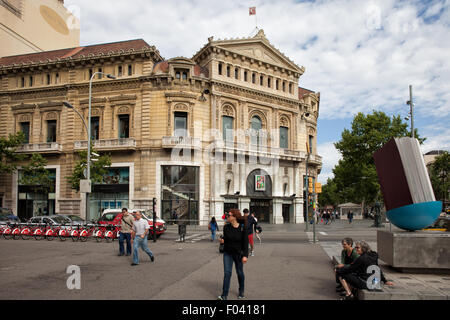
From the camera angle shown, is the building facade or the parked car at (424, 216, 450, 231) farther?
the building facade

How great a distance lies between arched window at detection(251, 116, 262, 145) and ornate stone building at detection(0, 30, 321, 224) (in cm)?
11

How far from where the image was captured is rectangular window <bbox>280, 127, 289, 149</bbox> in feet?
136

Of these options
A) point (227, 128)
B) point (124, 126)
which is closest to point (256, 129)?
point (227, 128)

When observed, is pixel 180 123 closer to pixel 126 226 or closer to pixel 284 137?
pixel 284 137

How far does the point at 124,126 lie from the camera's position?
35719mm

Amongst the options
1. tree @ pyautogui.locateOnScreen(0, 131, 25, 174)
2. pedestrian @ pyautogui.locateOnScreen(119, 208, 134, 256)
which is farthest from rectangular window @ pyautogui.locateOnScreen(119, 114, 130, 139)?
pedestrian @ pyautogui.locateOnScreen(119, 208, 134, 256)

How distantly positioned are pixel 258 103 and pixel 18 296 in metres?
34.2

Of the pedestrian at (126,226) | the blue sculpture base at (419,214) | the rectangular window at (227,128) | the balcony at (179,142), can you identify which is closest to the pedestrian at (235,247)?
the blue sculpture base at (419,214)

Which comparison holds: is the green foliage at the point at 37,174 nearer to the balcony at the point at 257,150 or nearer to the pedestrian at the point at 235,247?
the balcony at the point at 257,150

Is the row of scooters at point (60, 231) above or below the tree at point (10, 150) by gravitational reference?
below

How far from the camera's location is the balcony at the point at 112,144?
3397 centimetres

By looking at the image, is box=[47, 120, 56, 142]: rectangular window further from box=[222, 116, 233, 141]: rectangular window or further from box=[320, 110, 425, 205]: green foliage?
box=[320, 110, 425, 205]: green foliage

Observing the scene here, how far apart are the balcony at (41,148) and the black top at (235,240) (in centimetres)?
3251

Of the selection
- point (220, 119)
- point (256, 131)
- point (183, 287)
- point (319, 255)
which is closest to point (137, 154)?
point (220, 119)
